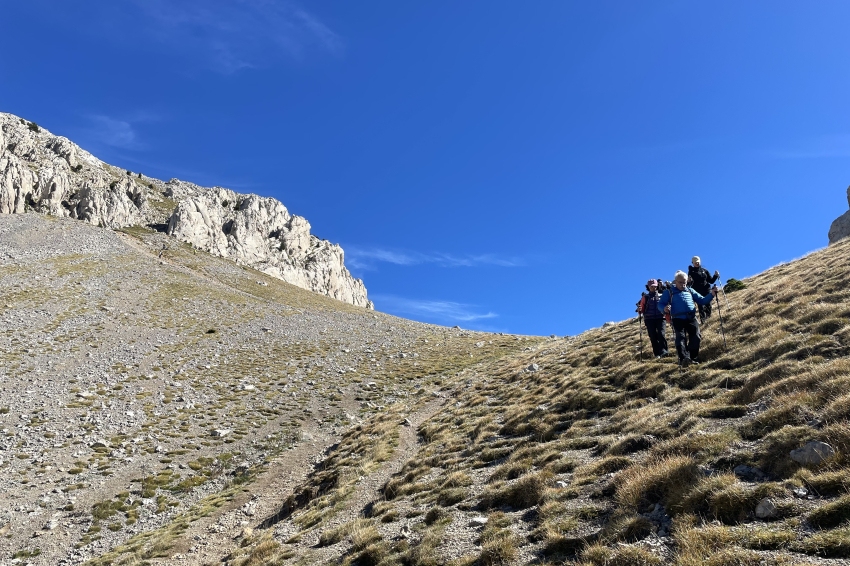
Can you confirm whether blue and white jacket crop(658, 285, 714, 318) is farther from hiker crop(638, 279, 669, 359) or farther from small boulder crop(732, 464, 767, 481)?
small boulder crop(732, 464, 767, 481)

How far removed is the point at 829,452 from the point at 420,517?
8.19 metres

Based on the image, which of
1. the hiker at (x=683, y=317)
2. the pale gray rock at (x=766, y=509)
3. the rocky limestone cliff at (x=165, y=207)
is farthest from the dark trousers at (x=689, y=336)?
the rocky limestone cliff at (x=165, y=207)

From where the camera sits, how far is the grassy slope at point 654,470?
6.61 meters

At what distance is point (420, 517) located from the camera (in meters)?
11.2

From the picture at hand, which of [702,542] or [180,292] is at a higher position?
[180,292]

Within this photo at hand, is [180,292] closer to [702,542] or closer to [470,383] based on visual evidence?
[470,383]

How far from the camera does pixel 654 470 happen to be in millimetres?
8602

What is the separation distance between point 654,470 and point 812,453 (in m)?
2.41

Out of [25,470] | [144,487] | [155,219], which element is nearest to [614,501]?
[144,487]

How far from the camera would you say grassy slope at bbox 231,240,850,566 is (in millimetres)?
6609

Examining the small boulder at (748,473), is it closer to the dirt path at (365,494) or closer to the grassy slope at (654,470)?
the grassy slope at (654,470)

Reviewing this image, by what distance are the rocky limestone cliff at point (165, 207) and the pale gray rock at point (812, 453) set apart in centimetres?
11055

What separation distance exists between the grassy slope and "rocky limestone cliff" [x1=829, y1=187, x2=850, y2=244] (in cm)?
3532

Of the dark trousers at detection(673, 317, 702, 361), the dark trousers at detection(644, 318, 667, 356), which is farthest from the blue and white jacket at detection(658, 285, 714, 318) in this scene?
the dark trousers at detection(644, 318, 667, 356)
